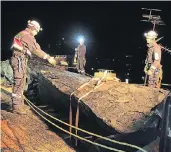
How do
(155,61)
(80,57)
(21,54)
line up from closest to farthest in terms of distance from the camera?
(21,54) < (155,61) < (80,57)

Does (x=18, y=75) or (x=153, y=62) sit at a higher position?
(x=153, y=62)

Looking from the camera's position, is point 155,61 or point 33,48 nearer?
point 33,48

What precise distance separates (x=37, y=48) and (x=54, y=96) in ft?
3.57

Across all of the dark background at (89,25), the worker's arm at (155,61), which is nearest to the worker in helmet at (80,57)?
the dark background at (89,25)

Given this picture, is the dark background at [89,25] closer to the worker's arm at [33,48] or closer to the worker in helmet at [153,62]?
the worker in helmet at [153,62]

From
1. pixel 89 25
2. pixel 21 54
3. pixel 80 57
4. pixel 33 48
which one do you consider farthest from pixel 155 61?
pixel 89 25

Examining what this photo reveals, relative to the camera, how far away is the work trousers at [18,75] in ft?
19.8

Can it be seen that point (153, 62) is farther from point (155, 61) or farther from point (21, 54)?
point (21, 54)

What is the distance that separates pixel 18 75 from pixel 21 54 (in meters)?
0.43

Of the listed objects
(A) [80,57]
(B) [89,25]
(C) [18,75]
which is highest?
(B) [89,25]

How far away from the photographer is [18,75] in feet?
19.9

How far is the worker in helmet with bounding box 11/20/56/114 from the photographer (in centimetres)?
601

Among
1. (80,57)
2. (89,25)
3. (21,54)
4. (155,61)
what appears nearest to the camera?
(21,54)

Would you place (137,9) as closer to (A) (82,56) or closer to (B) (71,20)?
(B) (71,20)
